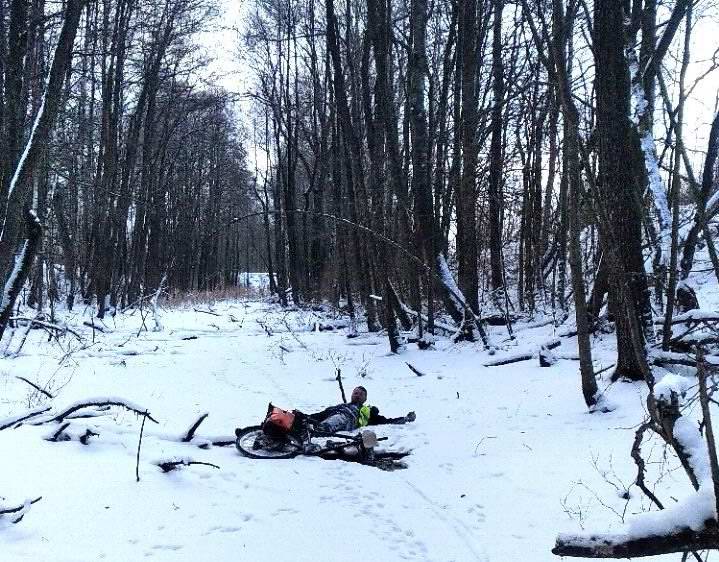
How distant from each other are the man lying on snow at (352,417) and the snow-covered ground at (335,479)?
16 centimetres

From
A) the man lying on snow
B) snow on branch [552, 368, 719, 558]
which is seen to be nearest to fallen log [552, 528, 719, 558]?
snow on branch [552, 368, 719, 558]

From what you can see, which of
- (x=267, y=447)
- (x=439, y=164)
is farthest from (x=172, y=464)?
(x=439, y=164)

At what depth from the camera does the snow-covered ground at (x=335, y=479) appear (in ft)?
11.2

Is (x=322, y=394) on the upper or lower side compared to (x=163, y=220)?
lower

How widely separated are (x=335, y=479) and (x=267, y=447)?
0.85 metres

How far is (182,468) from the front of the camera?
447 centimetres

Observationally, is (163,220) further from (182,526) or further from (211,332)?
(182,526)

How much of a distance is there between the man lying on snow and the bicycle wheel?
0.66 metres

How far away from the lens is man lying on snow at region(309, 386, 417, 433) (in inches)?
243

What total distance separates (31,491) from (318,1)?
802 inches

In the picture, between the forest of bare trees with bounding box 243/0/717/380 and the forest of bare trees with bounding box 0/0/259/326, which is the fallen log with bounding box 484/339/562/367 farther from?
the forest of bare trees with bounding box 0/0/259/326

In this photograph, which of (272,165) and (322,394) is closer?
(322,394)

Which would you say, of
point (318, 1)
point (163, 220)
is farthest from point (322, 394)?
point (163, 220)

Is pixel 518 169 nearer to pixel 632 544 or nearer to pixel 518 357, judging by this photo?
pixel 518 357
